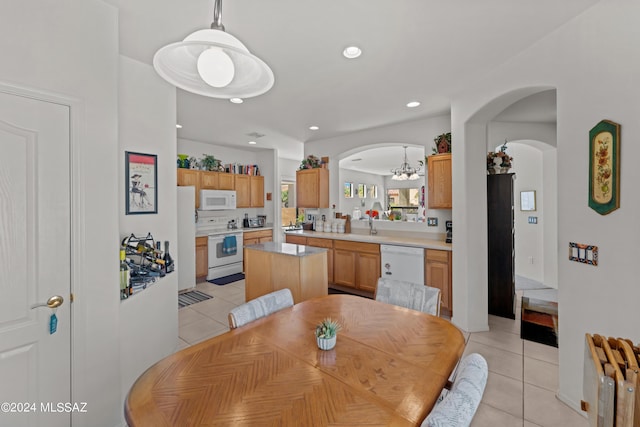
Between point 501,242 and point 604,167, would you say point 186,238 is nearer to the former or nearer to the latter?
point 501,242

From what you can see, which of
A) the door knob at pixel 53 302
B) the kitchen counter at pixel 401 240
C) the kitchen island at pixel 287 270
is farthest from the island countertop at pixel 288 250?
the door knob at pixel 53 302

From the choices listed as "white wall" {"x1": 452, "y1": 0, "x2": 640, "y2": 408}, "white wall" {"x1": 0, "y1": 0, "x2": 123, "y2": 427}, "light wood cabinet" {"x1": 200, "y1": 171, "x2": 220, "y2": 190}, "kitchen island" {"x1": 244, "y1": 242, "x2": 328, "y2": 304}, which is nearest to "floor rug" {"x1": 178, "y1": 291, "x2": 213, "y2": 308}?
"kitchen island" {"x1": 244, "y1": 242, "x2": 328, "y2": 304}

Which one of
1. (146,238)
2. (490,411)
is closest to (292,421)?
(490,411)

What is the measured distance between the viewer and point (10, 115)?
52.7 inches

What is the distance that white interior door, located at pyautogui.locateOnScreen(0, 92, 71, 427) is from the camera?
133cm

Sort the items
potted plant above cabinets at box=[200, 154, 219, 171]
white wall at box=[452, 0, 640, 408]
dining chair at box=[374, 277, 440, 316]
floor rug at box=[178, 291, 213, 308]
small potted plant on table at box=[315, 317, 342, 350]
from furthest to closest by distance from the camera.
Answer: potted plant above cabinets at box=[200, 154, 219, 171], floor rug at box=[178, 291, 213, 308], dining chair at box=[374, 277, 440, 316], white wall at box=[452, 0, 640, 408], small potted plant on table at box=[315, 317, 342, 350]

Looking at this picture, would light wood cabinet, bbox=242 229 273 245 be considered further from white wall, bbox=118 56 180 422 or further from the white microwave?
white wall, bbox=118 56 180 422

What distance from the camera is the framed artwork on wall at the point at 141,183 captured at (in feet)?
7.04

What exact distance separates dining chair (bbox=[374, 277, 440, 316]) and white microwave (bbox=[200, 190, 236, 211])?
4.11 meters

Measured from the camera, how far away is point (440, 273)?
350 centimetres

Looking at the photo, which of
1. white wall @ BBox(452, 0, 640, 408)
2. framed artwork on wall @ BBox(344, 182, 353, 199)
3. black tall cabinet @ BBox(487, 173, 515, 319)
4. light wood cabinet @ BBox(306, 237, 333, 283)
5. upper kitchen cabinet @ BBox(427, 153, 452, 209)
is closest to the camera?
white wall @ BBox(452, 0, 640, 408)

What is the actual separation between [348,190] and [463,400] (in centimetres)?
886

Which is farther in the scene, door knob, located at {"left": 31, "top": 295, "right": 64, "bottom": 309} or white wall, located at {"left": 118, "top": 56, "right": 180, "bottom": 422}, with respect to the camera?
white wall, located at {"left": 118, "top": 56, "right": 180, "bottom": 422}

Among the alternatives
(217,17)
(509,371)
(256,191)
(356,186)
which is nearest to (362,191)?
(356,186)
